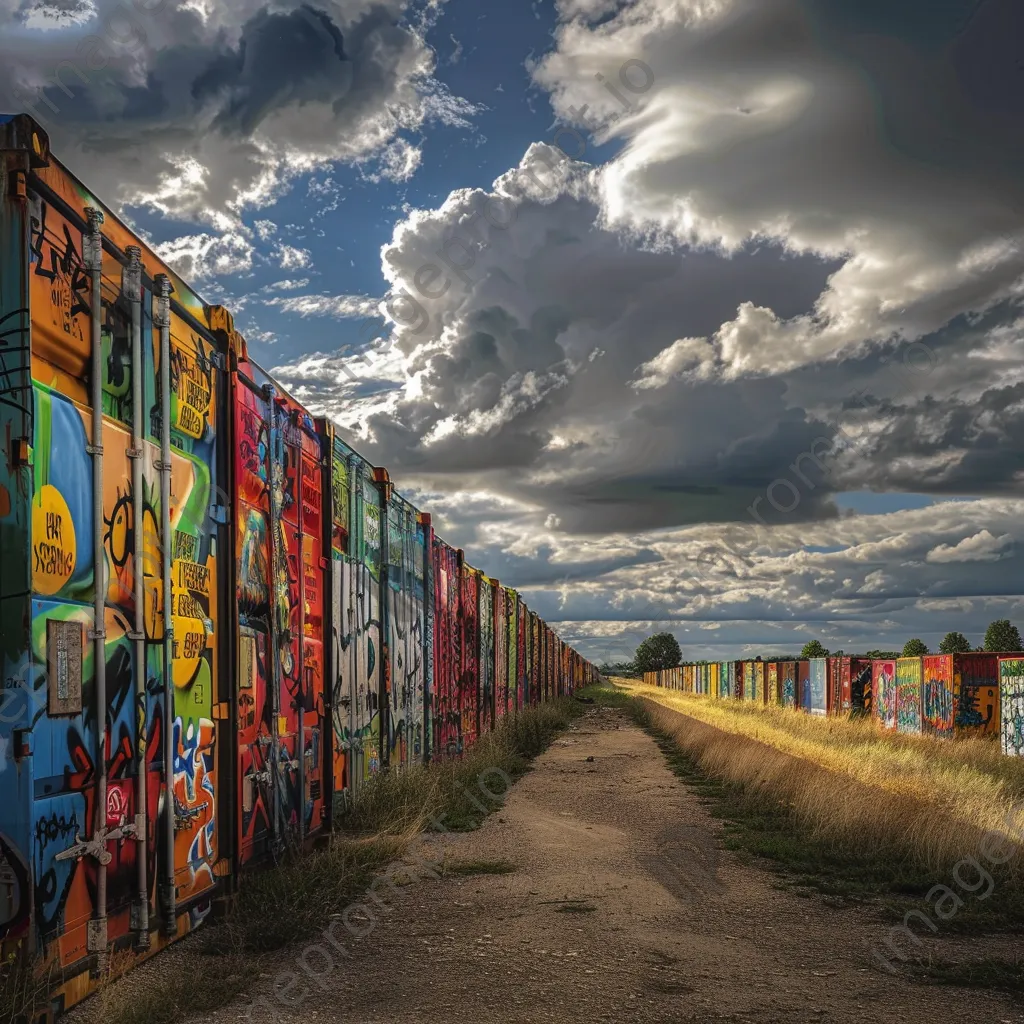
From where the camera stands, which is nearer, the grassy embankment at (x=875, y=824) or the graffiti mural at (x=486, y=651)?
the grassy embankment at (x=875, y=824)

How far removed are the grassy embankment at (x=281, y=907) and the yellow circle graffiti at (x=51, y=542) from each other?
1.64 m

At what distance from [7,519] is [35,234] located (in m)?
1.32

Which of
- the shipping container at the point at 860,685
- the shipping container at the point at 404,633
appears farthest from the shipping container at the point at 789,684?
the shipping container at the point at 404,633

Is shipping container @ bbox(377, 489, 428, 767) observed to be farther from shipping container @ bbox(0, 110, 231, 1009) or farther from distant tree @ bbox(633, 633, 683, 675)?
distant tree @ bbox(633, 633, 683, 675)

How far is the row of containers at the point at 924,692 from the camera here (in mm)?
21109

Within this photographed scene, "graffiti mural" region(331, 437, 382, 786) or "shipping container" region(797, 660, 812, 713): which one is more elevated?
"graffiti mural" region(331, 437, 382, 786)

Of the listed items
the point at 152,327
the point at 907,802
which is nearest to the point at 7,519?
the point at 152,327

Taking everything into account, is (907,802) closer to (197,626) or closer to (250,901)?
(250,901)

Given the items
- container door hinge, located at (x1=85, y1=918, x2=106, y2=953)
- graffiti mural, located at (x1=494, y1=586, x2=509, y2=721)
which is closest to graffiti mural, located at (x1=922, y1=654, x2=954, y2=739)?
graffiti mural, located at (x1=494, y1=586, x2=509, y2=721)

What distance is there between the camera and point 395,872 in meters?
7.92

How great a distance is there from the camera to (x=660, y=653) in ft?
504

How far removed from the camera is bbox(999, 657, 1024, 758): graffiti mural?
66.3 ft

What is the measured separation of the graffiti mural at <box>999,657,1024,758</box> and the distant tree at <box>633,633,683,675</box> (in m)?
130

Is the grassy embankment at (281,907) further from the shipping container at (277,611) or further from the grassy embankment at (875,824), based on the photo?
the grassy embankment at (875,824)
